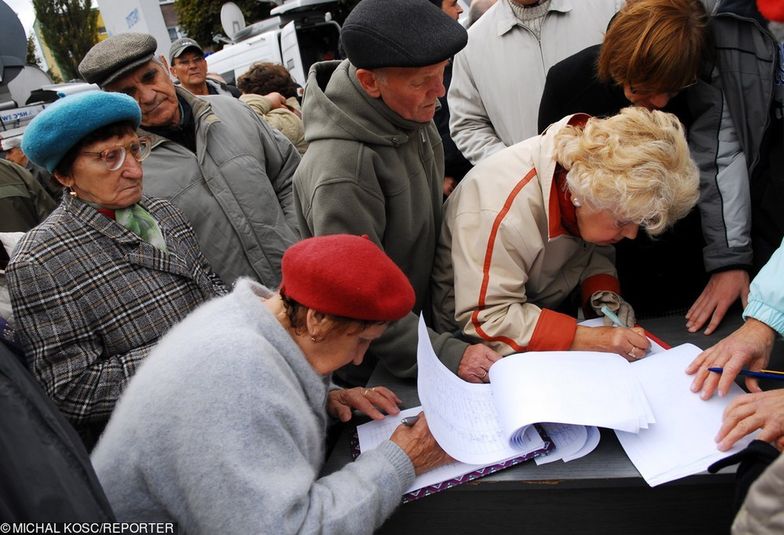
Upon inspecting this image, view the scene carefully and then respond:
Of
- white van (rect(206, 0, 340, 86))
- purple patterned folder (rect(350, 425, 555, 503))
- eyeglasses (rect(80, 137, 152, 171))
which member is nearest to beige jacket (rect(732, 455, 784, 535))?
purple patterned folder (rect(350, 425, 555, 503))

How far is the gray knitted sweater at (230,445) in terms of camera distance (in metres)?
1.12

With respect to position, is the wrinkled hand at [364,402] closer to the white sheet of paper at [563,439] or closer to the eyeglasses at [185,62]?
the white sheet of paper at [563,439]

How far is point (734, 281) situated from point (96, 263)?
74.5 inches

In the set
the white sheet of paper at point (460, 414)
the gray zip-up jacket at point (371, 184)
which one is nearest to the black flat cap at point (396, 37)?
the gray zip-up jacket at point (371, 184)

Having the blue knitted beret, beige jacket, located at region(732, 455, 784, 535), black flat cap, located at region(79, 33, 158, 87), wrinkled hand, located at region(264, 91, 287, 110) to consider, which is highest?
black flat cap, located at region(79, 33, 158, 87)

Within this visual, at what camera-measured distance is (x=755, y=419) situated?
4.21ft

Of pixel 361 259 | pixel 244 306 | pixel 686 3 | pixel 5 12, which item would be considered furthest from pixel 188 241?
pixel 5 12

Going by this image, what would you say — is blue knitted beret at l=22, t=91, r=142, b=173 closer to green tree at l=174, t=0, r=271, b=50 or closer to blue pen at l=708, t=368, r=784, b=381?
blue pen at l=708, t=368, r=784, b=381

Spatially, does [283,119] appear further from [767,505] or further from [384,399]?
[767,505]

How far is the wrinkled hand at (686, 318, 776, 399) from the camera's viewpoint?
4.73 ft

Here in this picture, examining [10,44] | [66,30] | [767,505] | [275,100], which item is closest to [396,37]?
[767,505]

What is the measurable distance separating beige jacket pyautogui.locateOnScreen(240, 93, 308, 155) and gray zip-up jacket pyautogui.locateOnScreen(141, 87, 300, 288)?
5.22 feet

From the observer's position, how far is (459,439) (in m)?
1.42

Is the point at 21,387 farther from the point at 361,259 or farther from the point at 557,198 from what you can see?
the point at 557,198
